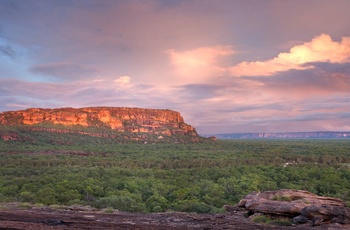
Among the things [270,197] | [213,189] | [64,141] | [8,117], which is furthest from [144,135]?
[270,197]

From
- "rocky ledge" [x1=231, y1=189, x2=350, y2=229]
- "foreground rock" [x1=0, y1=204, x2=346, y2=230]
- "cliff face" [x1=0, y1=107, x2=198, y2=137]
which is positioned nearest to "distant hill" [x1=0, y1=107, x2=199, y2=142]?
"cliff face" [x1=0, y1=107, x2=198, y2=137]

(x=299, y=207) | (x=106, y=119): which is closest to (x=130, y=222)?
(x=299, y=207)

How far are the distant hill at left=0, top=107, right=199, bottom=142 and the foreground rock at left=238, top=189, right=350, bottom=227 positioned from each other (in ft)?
386

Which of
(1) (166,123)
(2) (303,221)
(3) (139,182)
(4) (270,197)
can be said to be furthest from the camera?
(1) (166,123)

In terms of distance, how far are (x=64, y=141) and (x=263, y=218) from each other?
11733 cm

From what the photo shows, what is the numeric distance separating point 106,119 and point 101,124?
18.7 ft

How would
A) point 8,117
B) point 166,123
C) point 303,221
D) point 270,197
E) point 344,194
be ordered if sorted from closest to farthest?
point 303,221, point 270,197, point 344,194, point 8,117, point 166,123

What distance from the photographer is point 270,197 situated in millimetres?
21859

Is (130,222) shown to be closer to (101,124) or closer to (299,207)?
(299,207)

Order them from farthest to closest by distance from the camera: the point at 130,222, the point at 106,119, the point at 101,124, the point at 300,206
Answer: the point at 106,119
the point at 101,124
the point at 300,206
the point at 130,222

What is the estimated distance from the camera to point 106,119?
178 m

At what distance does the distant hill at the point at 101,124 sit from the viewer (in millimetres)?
146075

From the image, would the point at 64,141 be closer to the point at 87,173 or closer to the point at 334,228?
the point at 87,173

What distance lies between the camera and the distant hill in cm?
14607
